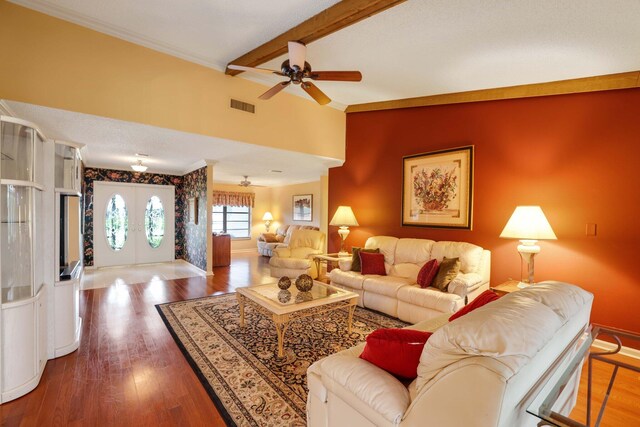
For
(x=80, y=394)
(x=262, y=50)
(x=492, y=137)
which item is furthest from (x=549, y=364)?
(x=262, y=50)

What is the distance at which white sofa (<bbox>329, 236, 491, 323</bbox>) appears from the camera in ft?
10.6

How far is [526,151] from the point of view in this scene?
3.41 m

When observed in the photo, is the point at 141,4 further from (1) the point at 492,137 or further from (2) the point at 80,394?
(1) the point at 492,137

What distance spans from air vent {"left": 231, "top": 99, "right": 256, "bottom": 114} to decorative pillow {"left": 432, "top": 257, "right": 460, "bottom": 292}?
3.35m

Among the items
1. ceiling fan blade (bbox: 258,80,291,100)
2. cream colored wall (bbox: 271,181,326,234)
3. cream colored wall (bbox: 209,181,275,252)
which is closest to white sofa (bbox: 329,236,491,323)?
ceiling fan blade (bbox: 258,80,291,100)

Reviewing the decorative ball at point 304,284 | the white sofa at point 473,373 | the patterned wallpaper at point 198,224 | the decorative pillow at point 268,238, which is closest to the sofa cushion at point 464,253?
the decorative ball at point 304,284

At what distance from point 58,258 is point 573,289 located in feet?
12.8

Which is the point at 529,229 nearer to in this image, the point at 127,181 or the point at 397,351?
the point at 397,351

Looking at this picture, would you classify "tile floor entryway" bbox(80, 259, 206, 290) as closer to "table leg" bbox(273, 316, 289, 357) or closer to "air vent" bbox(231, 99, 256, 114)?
"air vent" bbox(231, 99, 256, 114)

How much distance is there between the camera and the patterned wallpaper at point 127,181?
642 cm

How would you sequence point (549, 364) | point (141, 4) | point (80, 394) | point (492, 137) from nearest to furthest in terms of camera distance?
point (549, 364) < point (80, 394) < point (141, 4) < point (492, 137)

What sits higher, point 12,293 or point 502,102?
point 502,102

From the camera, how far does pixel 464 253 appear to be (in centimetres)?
362

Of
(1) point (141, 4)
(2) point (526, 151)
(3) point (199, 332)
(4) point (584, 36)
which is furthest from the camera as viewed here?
(2) point (526, 151)
